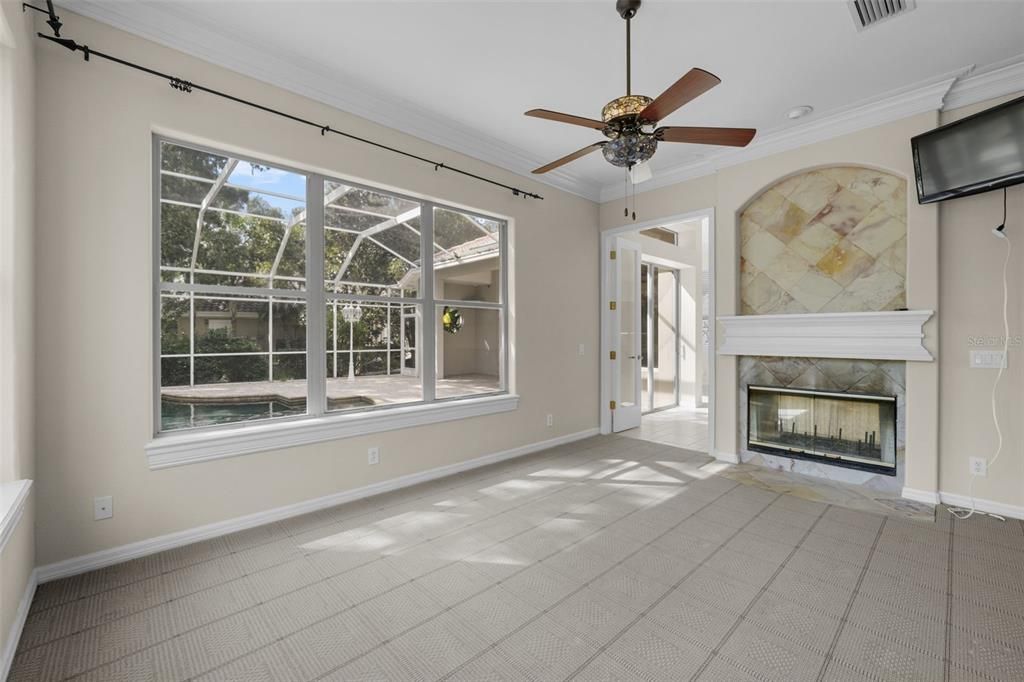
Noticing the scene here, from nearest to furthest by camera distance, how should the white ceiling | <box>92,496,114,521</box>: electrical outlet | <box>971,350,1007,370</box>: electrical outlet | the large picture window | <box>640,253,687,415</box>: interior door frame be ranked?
<box>92,496,114,521</box>: electrical outlet, the white ceiling, the large picture window, <box>971,350,1007,370</box>: electrical outlet, <box>640,253,687,415</box>: interior door frame

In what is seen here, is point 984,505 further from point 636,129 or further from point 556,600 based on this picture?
point 636,129

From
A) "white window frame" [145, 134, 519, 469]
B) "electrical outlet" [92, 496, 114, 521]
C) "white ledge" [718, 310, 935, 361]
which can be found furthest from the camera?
"white ledge" [718, 310, 935, 361]

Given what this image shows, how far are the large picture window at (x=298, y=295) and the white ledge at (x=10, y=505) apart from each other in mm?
814

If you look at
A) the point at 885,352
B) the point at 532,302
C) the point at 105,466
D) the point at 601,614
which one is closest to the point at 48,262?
the point at 105,466

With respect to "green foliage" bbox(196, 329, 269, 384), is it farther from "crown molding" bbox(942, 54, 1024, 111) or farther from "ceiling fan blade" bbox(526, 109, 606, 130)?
"crown molding" bbox(942, 54, 1024, 111)

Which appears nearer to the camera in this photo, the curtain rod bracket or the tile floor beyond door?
the tile floor beyond door

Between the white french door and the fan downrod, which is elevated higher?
the fan downrod

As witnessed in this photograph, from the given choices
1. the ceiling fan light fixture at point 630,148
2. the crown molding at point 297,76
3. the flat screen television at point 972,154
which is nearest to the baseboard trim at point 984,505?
the flat screen television at point 972,154

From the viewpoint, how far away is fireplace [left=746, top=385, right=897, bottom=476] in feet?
11.7

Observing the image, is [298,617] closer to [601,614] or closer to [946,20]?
[601,614]

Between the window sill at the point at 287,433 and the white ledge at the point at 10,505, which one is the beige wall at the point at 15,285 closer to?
the white ledge at the point at 10,505

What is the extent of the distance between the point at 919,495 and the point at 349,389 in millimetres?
4296

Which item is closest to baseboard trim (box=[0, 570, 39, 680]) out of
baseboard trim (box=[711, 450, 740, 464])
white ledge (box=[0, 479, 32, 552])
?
white ledge (box=[0, 479, 32, 552])

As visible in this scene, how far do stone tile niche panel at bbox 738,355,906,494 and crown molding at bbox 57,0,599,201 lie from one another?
A: 305cm
